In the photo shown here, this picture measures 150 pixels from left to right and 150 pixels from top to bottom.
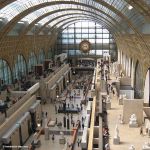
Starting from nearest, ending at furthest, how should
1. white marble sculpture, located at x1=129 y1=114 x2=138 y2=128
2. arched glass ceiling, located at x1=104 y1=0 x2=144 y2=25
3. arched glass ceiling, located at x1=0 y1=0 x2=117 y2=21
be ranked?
white marble sculpture, located at x1=129 y1=114 x2=138 y2=128 < arched glass ceiling, located at x1=104 y1=0 x2=144 y2=25 < arched glass ceiling, located at x1=0 y1=0 x2=117 y2=21

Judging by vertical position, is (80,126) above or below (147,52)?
below

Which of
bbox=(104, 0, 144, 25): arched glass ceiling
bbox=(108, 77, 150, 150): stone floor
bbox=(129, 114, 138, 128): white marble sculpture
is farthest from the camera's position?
bbox=(104, 0, 144, 25): arched glass ceiling

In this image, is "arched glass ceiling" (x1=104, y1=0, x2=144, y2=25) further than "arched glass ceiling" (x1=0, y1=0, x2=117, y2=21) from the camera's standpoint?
No

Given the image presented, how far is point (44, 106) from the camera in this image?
160 feet

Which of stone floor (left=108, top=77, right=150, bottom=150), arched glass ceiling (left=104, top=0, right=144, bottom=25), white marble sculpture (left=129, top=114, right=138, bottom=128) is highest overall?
arched glass ceiling (left=104, top=0, right=144, bottom=25)

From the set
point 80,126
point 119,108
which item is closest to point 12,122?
point 80,126

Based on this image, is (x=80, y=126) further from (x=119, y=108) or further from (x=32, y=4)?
(x=32, y=4)

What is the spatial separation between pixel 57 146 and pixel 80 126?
6.29 meters

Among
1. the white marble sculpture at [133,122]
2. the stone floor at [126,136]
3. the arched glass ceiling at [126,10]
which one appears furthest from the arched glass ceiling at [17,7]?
the white marble sculpture at [133,122]

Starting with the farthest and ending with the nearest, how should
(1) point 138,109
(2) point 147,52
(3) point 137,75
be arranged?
(3) point 137,75 < (2) point 147,52 < (1) point 138,109

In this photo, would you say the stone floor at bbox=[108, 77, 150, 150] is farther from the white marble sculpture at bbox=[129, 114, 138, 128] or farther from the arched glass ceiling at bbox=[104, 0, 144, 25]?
the arched glass ceiling at bbox=[104, 0, 144, 25]

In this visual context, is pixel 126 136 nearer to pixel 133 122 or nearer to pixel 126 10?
pixel 133 122

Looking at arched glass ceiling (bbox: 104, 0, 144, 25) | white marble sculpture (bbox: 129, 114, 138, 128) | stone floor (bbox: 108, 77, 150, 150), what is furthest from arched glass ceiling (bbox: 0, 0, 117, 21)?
white marble sculpture (bbox: 129, 114, 138, 128)

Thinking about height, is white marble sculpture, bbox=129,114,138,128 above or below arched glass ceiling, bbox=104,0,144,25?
below
